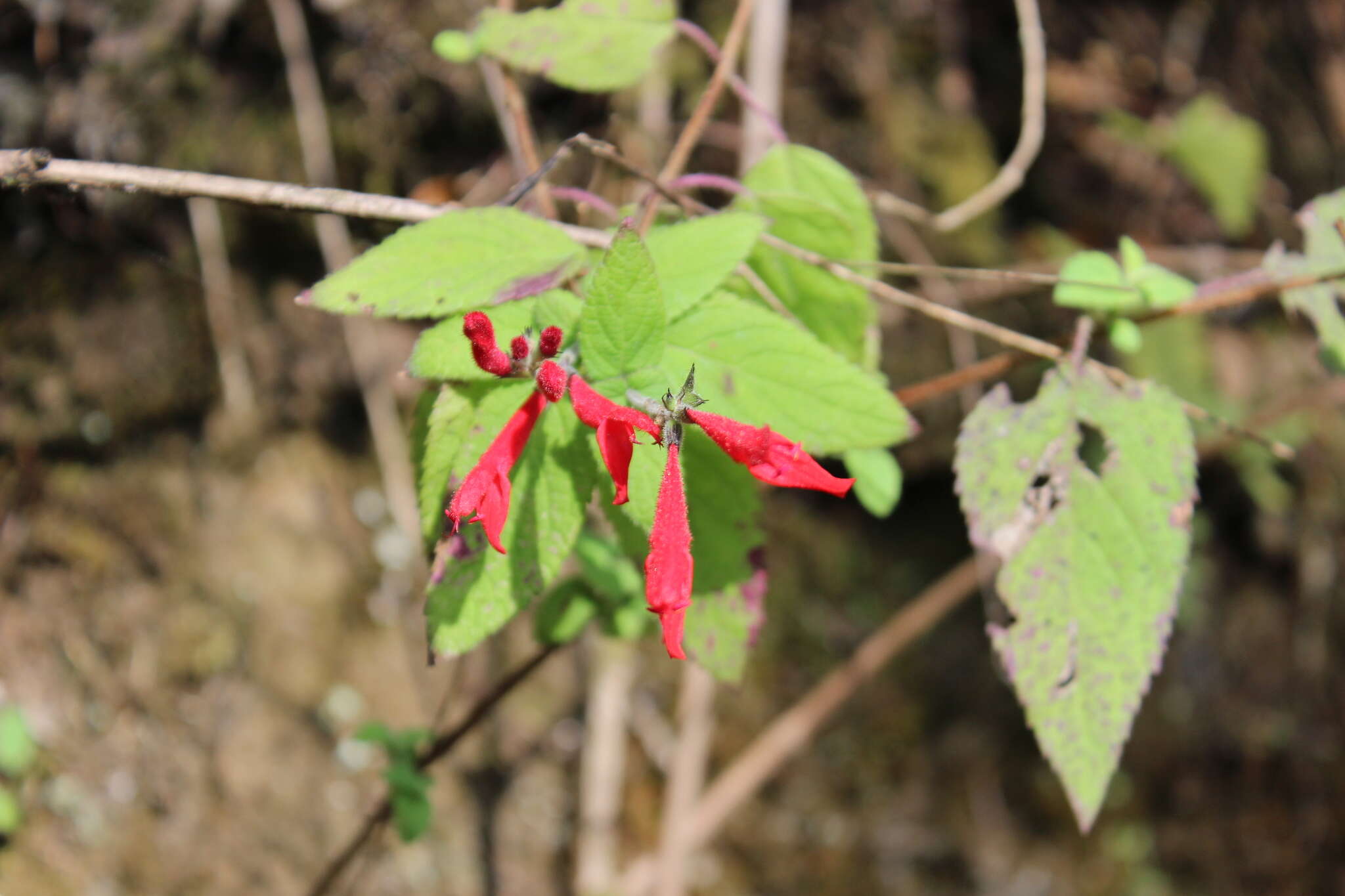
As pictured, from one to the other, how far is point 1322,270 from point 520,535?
43.0 inches

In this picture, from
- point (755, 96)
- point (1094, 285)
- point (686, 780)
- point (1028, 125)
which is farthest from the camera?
point (686, 780)

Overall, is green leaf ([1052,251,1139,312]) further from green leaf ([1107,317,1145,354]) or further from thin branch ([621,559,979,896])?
thin branch ([621,559,979,896])

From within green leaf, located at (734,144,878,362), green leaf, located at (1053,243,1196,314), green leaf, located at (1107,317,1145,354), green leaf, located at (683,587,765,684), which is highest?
green leaf, located at (734,144,878,362)

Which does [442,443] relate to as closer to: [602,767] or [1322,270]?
[1322,270]

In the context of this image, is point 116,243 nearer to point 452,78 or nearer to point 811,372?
point 452,78

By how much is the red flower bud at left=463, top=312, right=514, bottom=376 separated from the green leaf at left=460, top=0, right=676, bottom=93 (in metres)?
0.48

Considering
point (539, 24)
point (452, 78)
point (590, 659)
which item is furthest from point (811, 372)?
point (590, 659)

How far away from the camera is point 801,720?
7.77ft

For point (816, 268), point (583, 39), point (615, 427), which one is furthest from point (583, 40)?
point (615, 427)

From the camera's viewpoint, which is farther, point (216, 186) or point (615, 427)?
point (216, 186)

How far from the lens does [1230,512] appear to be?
10.4 ft

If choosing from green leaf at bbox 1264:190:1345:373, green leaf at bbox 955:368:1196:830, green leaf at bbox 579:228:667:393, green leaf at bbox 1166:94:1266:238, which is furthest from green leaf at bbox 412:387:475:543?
green leaf at bbox 1166:94:1266:238

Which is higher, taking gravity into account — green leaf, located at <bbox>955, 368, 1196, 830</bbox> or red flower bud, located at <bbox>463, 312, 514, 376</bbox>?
red flower bud, located at <bbox>463, 312, 514, 376</bbox>

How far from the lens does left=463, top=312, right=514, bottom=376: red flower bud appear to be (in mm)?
713
